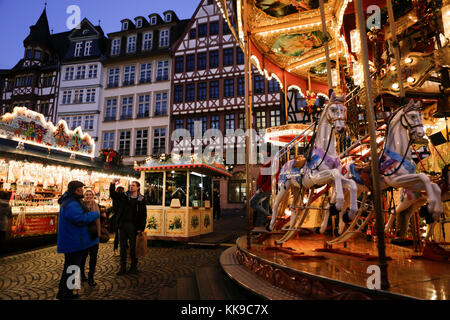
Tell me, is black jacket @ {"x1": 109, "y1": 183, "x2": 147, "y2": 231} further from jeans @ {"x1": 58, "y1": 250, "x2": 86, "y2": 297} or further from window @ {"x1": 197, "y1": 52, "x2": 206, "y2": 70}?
window @ {"x1": 197, "y1": 52, "x2": 206, "y2": 70}

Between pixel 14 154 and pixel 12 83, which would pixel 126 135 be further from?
pixel 14 154

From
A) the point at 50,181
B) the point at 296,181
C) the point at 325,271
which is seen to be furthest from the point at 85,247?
the point at 50,181

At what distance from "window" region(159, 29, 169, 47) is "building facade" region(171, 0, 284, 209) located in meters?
1.81

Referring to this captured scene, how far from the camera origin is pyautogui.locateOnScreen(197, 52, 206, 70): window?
2347cm

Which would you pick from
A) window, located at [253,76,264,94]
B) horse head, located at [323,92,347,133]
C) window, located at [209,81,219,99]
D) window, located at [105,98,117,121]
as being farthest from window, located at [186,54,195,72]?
horse head, located at [323,92,347,133]

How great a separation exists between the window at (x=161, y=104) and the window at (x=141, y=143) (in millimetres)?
2144

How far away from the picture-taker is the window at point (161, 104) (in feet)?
79.8

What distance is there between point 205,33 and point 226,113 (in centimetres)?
771

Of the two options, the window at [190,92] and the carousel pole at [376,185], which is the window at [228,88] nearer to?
the window at [190,92]

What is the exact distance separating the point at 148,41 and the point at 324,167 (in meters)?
26.5

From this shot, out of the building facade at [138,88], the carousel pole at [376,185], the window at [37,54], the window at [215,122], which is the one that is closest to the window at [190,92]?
the building facade at [138,88]

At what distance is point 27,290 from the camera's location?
4039 mm

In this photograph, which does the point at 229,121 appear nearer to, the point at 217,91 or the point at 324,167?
the point at 217,91

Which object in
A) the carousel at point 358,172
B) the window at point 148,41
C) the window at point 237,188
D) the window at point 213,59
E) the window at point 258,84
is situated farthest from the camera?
the window at point 148,41
